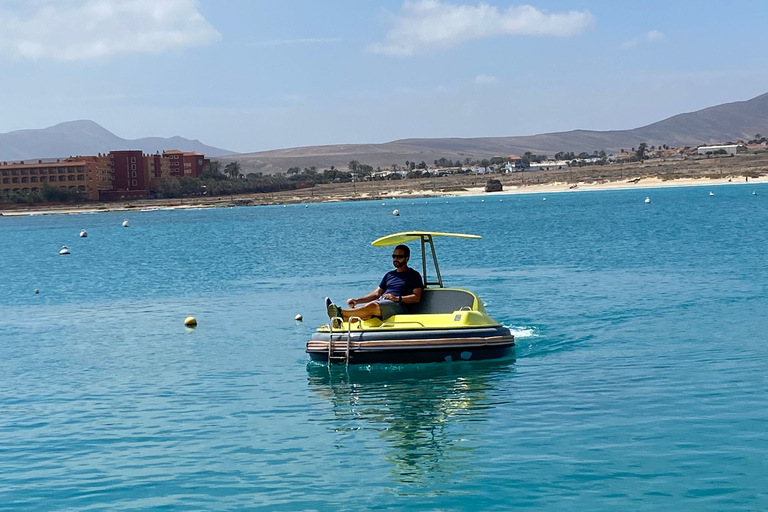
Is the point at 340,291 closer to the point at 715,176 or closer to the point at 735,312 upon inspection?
the point at 735,312

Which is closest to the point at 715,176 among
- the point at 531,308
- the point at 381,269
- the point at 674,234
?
the point at 674,234

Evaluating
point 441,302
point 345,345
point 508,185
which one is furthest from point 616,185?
point 345,345

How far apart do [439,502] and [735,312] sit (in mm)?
13968

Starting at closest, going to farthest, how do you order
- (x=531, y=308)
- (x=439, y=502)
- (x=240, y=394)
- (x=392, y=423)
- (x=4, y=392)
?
(x=439, y=502) < (x=392, y=423) < (x=240, y=394) < (x=4, y=392) < (x=531, y=308)

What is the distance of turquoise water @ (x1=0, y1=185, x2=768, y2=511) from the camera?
36.7ft

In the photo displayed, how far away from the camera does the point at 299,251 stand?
52.6m

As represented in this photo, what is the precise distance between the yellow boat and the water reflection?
0.26m

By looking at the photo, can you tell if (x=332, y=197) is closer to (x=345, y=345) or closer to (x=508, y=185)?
(x=508, y=185)

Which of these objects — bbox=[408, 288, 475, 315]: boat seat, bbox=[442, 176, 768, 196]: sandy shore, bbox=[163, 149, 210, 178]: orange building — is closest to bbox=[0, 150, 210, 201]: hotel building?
bbox=[163, 149, 210, 178]: orange building

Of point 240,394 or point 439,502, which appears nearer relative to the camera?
point 439,502

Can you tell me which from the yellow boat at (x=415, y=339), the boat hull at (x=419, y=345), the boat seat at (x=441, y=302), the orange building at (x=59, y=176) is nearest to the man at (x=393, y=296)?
the yellow boat at (x=415, y=339)

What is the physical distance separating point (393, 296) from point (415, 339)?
118cm

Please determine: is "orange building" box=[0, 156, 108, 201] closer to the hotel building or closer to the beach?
the hotel building

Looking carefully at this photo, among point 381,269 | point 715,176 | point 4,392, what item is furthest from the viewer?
point 715,176
